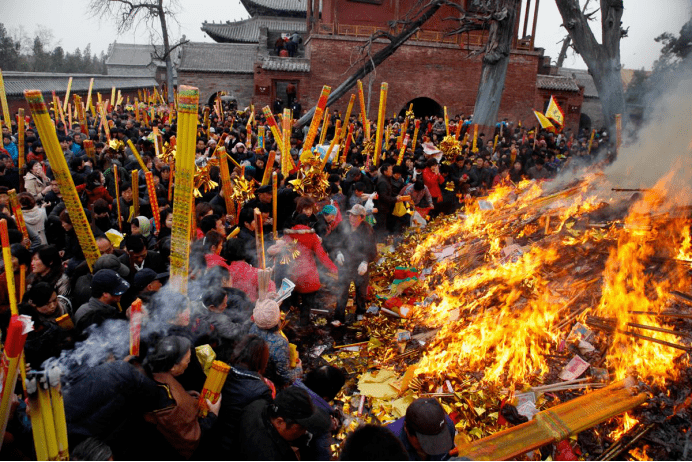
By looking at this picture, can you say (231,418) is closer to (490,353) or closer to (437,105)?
(490,353)

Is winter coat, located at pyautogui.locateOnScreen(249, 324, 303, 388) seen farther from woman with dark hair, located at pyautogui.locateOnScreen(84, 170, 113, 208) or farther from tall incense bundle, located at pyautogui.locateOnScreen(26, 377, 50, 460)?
woman with dark hair, located at pyautogui.locateOnScreen(84, 170, 113, 208)

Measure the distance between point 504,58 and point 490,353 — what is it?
42.1 feet

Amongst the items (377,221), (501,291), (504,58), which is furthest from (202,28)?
(501,291)

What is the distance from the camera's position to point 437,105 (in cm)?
2661

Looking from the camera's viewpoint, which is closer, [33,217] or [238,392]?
[238,392]

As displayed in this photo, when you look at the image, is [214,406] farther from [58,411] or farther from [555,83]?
[555,83]

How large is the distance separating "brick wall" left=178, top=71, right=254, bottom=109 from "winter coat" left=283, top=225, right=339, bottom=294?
24360mm

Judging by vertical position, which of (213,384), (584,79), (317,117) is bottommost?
(213,384)

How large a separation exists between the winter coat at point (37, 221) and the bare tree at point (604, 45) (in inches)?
638

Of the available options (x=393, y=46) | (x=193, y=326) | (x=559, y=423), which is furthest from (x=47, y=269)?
(x=393, y=46)

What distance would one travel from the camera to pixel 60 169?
11.3 ft

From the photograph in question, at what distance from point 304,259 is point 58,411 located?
11.5 ft

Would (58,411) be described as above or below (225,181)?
below

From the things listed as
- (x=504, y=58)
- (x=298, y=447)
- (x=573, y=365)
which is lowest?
(x=573, y=365)
